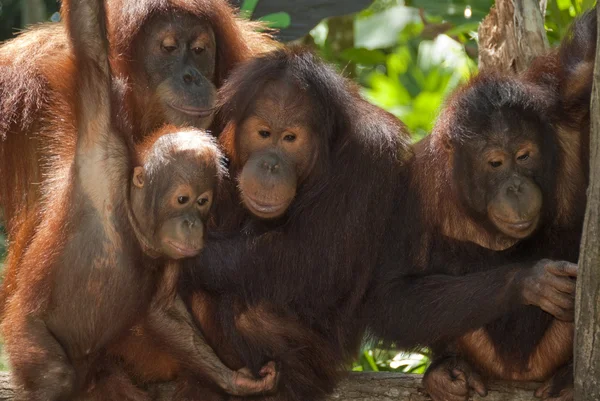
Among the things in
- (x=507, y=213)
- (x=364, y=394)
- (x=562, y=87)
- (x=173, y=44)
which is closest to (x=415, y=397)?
(x=364, y=394)

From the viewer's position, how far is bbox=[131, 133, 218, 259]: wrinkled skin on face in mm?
4340

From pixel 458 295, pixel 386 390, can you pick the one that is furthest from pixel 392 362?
pixel 458 295

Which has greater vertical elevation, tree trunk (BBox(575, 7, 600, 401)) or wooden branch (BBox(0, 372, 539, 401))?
tree trunk (BBox(575, 7, 600, 401))

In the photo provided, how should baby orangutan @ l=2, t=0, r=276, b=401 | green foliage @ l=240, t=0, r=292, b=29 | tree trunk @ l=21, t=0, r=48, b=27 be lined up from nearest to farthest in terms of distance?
baby orangutan @ l=2, t=0, r=276, b=401 → tree trunk @ l=21, t=0, r=48, b=27 → green foliage @ l=240, t=0, r=292, b=29

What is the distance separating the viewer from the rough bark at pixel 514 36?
5852 mm

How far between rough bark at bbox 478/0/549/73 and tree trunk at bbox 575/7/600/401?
6.52ft

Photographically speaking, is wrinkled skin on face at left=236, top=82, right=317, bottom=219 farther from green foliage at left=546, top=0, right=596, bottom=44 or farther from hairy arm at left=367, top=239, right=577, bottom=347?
green foliage at left=546, top=0, right=596, bottom=44

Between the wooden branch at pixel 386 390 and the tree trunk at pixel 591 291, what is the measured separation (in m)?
0.72

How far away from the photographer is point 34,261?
4.48 metres

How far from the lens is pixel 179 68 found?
508 cm

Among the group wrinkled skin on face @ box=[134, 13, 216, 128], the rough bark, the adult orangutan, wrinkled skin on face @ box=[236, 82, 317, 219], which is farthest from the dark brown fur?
the rough bark

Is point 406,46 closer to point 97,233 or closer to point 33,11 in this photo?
point 33,11

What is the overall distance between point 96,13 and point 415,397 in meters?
2.21

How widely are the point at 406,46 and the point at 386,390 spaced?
15.2ft
